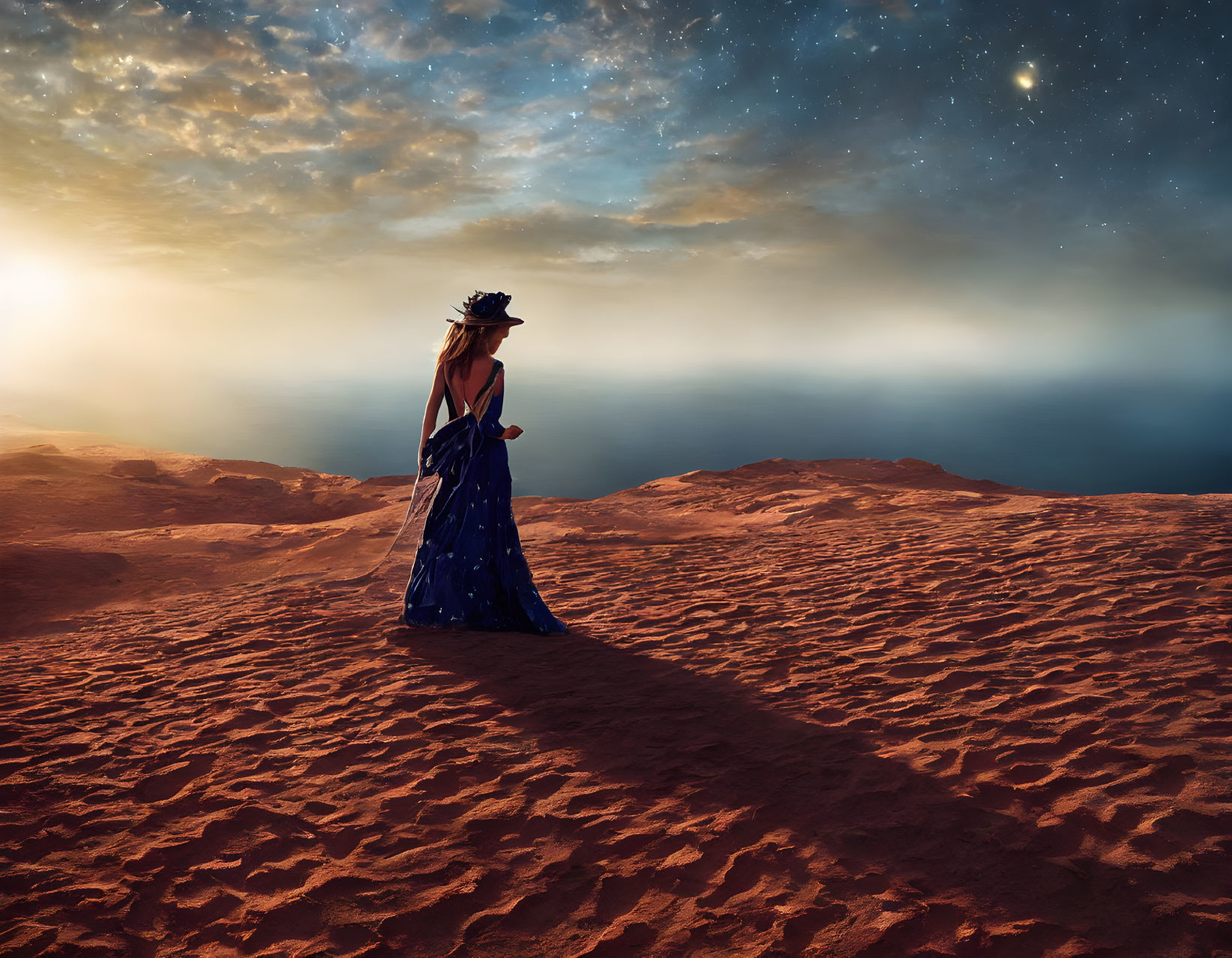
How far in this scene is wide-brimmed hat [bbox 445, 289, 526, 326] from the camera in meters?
5.40

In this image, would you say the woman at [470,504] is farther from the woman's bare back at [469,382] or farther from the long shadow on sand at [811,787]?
the long shadow on sand at [811,787]

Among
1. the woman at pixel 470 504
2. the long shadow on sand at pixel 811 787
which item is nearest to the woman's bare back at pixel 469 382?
the woman at pixel 470 504

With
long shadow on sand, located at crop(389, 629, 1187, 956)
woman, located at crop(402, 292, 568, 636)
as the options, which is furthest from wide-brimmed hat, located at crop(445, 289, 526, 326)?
long shadow on sand, located at crop(389, 629, 1187, 956)

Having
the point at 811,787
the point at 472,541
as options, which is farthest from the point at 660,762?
the point at 472,541

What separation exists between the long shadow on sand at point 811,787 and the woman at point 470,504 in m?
0.35

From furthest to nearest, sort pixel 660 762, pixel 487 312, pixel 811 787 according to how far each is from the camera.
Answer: pixel 487 312 < pixel 660 762 < pixel 811 787

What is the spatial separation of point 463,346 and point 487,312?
32cm

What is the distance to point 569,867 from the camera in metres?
3.10

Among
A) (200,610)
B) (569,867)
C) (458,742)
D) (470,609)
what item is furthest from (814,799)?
(200,610)

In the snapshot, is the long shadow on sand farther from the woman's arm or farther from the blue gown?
the woman's arm

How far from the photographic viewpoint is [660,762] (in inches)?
155

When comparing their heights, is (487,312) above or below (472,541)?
A: above

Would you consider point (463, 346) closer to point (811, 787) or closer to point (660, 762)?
point (660, 762)

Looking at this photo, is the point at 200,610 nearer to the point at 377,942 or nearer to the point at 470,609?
the point at 470,609
